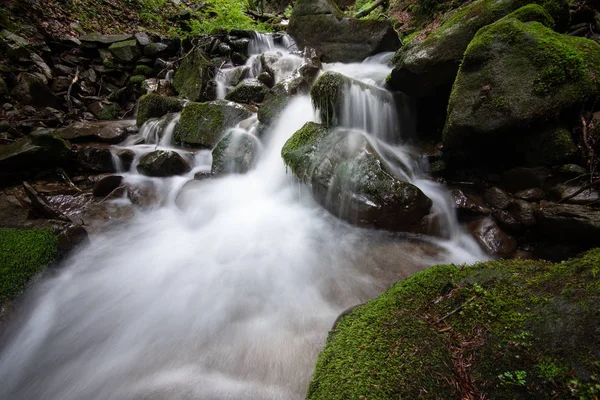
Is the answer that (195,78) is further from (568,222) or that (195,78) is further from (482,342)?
(482,342)

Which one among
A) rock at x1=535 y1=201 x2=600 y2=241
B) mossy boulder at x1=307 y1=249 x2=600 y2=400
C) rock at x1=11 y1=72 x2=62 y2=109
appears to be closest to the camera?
mossy boulder at x1=307 y1=249 x2=600 y2=400

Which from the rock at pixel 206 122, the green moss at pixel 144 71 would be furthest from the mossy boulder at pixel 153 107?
the green moss at pixel 144 71

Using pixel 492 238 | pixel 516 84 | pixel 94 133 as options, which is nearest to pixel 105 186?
pixel 94 133

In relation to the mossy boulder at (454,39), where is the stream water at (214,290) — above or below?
below

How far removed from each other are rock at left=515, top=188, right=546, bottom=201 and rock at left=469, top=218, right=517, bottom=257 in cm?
55

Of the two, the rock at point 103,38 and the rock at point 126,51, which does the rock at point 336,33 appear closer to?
the rock at point 126,51

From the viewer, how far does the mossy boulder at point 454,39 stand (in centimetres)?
464

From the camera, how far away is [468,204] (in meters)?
4.43

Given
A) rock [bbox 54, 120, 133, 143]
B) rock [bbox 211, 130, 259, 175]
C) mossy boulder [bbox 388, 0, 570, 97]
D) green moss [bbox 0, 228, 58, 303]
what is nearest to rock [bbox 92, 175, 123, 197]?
rock [bbox 211, 130, 259, 175]

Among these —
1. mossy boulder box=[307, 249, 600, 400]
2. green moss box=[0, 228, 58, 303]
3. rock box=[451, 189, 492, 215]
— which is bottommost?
rock box=[451, 189, 492, 215]

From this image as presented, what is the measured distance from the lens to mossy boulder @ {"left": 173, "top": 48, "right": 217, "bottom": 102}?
8797 mm

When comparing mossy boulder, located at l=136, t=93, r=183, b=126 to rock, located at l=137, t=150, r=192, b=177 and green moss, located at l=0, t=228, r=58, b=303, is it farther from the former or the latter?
green moss, located at l=0, t=228, r=58, b=303

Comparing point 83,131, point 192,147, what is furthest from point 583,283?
point 83,131

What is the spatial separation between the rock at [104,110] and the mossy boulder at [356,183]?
7.59 metres
